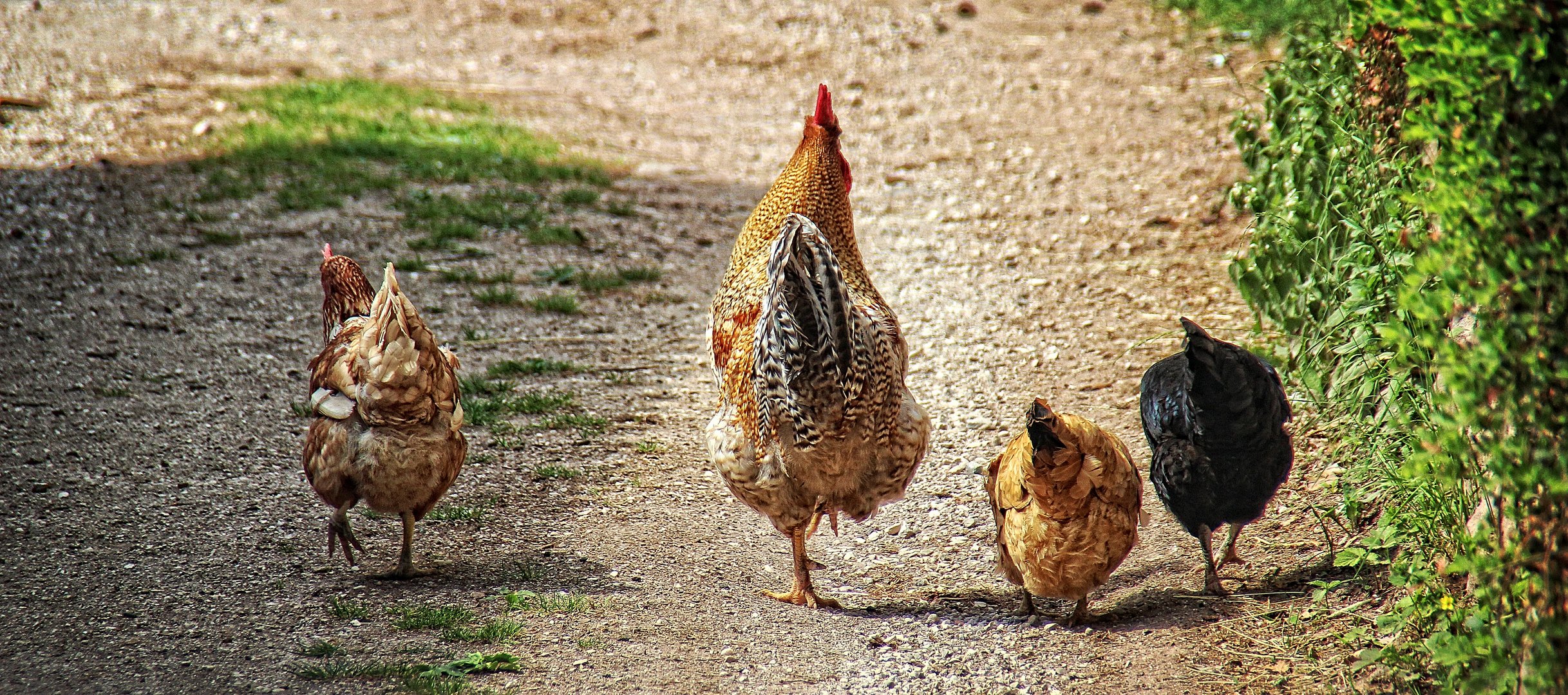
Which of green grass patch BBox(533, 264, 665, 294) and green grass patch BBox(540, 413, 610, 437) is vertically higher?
green grass patch BBox(533, 264, 665, 294)

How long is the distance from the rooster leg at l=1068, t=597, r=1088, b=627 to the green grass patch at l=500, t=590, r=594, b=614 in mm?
1804

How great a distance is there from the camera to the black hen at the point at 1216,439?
4.02m

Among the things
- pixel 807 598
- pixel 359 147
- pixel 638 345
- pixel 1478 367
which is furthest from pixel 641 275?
pixel 1478 367

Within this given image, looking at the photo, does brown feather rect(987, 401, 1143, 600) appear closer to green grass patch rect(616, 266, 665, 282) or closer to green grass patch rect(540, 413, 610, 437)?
green grass patch rect(540, 413, 610, 437)

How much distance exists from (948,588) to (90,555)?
345 cm

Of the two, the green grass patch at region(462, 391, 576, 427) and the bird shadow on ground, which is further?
the green grass patch at region(462, 391, 576, 427)

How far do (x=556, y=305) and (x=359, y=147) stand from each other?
11.2 feet

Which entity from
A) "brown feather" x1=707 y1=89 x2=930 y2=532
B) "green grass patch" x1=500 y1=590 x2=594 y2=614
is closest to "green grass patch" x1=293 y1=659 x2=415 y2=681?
"green grass patch" x1=500 y1=590 x2=594 y2=614

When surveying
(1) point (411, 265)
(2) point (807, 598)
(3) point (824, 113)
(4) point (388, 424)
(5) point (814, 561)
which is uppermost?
(3) point (824, 113)

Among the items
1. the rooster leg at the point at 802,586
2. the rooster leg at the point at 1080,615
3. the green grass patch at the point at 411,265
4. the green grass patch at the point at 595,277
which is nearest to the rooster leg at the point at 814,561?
the rooster leg at the point at 802,586

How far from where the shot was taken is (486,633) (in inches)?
156

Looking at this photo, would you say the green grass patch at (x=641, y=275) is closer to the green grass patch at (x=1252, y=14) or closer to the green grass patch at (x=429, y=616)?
the green grass patch at (x=429, y=616)

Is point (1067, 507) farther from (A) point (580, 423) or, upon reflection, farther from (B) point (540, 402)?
(B) point (540, 402)

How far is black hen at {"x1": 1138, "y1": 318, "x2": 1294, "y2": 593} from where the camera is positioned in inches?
158
